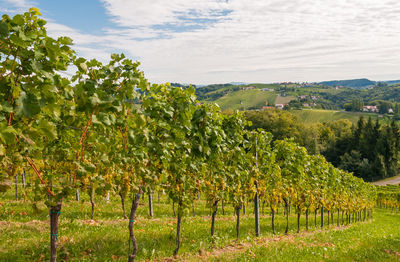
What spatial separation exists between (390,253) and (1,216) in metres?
16.3

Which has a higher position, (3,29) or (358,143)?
(3,29)

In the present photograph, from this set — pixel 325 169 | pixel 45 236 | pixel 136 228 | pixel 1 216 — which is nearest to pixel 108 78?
pixel 45 236

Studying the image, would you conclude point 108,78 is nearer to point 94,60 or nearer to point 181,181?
point 94,60

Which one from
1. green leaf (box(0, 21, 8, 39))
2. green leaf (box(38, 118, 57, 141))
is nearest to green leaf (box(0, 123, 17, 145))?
green leaf (box(38, 118, 57, 141))

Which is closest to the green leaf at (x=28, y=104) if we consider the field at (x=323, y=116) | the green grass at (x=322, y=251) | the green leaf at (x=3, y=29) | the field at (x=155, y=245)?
the green leaf at (x=3, y=29)

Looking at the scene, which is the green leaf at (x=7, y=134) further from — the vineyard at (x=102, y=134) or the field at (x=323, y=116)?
the field at (x=323, y=116)

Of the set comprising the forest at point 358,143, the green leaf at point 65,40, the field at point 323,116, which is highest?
the field at point 323,116

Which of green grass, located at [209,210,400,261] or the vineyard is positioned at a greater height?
the vineyard

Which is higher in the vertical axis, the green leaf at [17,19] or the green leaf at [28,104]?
the green leaf at [17,19]

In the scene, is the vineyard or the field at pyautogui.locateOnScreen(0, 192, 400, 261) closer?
the vineyard

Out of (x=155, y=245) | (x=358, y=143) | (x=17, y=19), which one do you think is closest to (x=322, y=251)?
(x=155, y=245)

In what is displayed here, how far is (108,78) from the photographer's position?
4.89 meters

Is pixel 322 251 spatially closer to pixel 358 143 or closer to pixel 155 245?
pixel 155 245

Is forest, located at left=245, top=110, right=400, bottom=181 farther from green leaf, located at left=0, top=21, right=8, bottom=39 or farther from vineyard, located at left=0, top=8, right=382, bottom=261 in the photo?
green leaf, located at left=0, top=21, right=8, bottom=39
